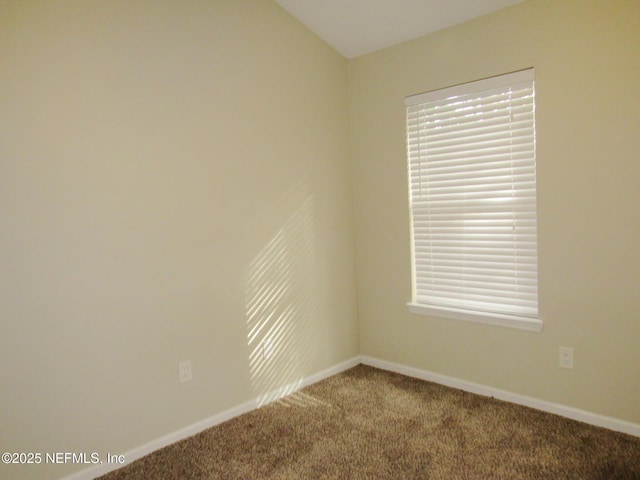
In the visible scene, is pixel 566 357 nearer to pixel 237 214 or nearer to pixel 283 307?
pixel 283 307

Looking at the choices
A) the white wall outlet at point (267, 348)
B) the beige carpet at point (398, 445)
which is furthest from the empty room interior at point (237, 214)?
the beige carpet at point (398, 445)

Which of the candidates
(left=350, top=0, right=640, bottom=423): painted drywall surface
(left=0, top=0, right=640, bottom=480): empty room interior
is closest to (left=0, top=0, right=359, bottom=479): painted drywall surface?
(left=0, top=0, right=640, bottom=480): empty room interior

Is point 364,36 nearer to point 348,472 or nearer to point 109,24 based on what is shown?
point 109,24

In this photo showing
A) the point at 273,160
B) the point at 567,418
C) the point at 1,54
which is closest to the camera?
the point at 1,54

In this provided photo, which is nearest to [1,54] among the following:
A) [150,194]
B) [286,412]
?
[150,194]

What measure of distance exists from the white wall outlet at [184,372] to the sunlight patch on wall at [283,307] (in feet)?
1.36

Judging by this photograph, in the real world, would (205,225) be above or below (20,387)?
above

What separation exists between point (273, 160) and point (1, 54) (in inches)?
58.8

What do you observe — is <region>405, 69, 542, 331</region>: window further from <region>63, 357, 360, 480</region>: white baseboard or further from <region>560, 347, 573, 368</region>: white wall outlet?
<region>63, 357, 360, 480</region>: white baseboard

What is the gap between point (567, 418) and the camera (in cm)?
254

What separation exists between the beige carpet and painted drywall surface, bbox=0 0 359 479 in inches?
10.1

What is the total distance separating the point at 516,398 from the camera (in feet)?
9.04

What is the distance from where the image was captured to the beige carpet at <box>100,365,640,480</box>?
2.12 metres

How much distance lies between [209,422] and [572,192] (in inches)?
92.9
